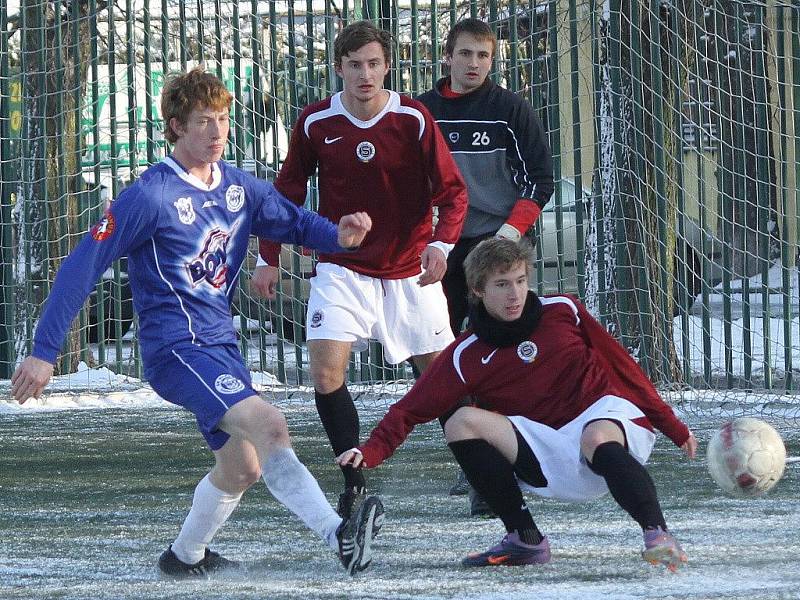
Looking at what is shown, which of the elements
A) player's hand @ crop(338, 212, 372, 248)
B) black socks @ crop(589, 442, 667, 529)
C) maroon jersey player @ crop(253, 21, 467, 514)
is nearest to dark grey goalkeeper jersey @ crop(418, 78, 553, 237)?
maroon jersey player @ crop(253, 21, 467, 514)

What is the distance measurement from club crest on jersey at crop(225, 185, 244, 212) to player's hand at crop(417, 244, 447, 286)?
1.02 m

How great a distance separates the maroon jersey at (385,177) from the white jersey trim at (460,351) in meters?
0.89

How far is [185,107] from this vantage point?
435 cm

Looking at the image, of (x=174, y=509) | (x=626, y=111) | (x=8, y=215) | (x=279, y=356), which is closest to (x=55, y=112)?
(x=8, y=215)

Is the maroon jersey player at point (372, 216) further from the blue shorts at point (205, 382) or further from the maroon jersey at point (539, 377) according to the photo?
the blue shorts at point (205, 382)

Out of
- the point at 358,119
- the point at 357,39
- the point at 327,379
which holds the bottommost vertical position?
the point at 327,379

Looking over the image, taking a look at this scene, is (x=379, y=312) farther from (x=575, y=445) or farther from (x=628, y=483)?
(x=628, y=483)

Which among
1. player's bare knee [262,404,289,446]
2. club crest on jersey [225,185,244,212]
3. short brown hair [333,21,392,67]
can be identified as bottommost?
player's bare knee [262,404,289,446]

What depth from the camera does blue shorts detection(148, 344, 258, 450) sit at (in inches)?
166

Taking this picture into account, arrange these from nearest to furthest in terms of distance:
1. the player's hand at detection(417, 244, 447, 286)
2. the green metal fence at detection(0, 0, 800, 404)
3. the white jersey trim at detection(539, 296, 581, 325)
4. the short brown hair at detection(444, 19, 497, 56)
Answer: the white jersey trim at detection(539, 296, 581, 325), the player's hand at detection(417, 244, 447, 286), the short brown hair at detection(444, 19, 497, 56), the green metal fence at detection(0, 0, 800, 404)

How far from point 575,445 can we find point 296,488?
0.84 metres

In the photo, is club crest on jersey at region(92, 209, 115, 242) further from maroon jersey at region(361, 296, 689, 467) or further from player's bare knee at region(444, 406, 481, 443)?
player's bare knee at region(444, 406, 481, 443)

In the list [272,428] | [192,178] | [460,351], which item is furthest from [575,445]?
[192,178]

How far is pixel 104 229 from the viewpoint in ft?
13.8
